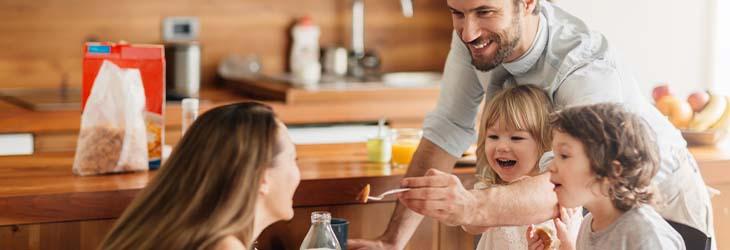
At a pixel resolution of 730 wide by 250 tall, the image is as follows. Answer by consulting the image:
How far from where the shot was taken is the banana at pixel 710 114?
3148 mm

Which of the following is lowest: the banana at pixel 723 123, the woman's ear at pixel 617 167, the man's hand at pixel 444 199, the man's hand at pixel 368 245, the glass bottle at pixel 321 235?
the man's hand at pixel 368 245

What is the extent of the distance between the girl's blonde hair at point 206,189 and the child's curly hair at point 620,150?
21.4 inches

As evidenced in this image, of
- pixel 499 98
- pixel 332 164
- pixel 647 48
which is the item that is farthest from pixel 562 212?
pixel 647 48

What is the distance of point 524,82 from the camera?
2.58m

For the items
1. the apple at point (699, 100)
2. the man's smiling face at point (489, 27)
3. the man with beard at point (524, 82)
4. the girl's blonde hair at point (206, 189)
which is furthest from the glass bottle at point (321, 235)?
the apple at point (699, 100)

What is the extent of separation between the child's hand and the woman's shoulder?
600mm

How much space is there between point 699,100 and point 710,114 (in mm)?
65

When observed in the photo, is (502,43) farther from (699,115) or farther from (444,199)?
(699,115)

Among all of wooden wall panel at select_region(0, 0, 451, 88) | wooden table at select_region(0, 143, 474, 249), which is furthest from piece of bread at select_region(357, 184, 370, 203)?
wooden wall panel at select_region(0, 0, 451, 88)

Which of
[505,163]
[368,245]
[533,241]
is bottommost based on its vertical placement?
[368,245]

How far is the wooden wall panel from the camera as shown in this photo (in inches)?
179

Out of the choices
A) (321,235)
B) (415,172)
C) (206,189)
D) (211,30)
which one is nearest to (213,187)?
(206,189)

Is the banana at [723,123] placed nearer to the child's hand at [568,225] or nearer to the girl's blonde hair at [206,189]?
the child's hand at [568,225]

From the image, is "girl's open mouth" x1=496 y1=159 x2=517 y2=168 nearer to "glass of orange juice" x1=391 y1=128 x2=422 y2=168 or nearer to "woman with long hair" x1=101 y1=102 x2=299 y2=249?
"glass of orange juice" x1=391 y1=128 x2=422 y2=168
